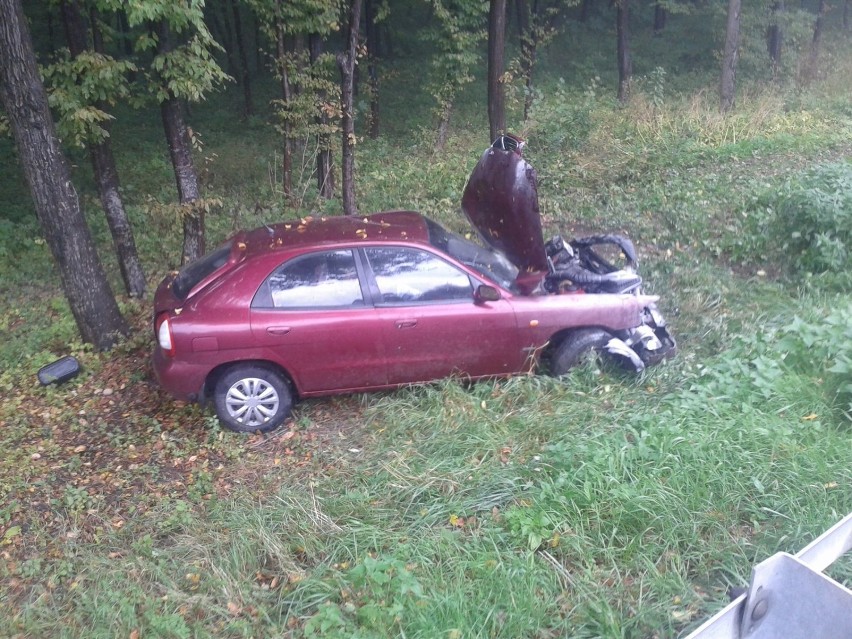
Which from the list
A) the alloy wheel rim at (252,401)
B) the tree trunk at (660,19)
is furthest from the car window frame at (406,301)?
the tree trunk at (660,19)

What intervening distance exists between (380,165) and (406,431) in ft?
31.9

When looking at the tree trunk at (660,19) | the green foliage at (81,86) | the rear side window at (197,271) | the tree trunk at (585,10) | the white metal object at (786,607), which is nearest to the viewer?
the white metal object at (786,607)

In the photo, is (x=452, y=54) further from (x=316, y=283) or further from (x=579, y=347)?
(x=316, y=283)

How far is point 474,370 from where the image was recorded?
5926mm

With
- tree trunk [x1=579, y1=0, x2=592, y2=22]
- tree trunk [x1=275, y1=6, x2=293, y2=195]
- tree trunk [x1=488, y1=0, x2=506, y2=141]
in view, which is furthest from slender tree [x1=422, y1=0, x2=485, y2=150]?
tree trunk [x1=579, y1=0, x2=592, y2=22]

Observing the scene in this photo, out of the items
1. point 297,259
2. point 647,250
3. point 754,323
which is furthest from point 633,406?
point 647,250

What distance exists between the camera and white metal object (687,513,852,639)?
7.34 ft

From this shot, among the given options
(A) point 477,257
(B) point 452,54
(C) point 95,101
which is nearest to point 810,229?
(A) point 477,257

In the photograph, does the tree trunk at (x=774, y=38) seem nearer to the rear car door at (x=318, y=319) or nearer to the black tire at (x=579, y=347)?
the black tire at (x=579, y=347)

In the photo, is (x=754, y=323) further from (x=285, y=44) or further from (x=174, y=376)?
(x=285, y=44)

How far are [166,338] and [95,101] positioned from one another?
11.8 ft

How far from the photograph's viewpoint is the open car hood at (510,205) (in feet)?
19.5

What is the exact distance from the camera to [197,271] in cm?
596

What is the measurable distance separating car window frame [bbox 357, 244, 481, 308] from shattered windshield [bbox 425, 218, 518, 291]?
0.10 m
